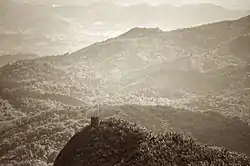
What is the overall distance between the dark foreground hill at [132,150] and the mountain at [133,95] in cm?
3024

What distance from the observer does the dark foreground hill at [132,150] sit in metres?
38.2

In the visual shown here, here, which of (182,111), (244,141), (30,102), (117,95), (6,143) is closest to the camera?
(244,141)

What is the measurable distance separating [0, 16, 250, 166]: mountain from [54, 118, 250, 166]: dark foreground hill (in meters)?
30.2

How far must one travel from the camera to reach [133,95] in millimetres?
143000

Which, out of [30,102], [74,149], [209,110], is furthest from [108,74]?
[74,149]

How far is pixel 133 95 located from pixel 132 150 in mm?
103481

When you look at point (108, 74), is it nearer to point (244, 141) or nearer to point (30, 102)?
point (30, 102)

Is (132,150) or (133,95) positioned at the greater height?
(132,150)

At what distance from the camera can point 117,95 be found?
474ft

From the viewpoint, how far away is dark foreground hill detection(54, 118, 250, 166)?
125 feet

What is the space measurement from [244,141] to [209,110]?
72.5 ft

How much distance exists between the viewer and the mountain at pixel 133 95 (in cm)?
9025

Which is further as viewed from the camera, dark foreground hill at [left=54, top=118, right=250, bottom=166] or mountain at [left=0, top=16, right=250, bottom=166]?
mountain at [left=0, top=16, right=250, bottom=166]

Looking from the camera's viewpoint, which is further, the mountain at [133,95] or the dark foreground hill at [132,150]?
the mountain at [133,95]
